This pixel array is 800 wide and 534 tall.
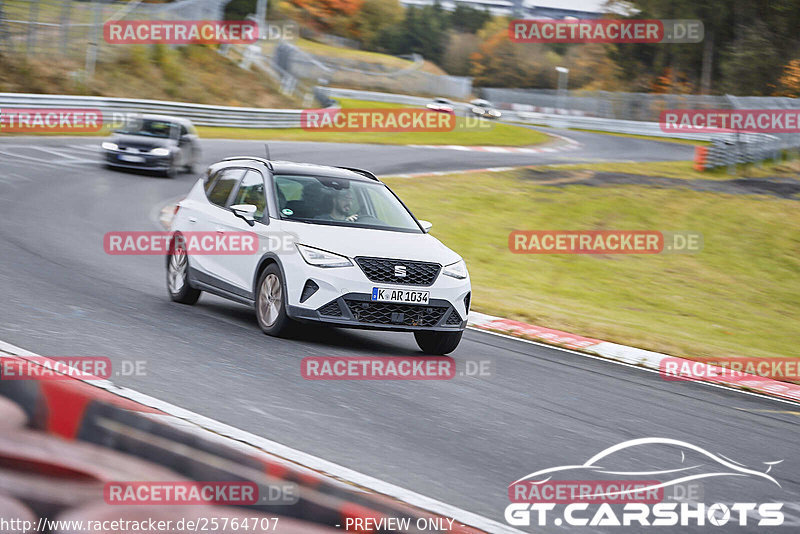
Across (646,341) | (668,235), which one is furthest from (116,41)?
(646,341)

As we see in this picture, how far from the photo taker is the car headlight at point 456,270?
9547 millimetres

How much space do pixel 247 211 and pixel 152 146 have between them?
1592 cm

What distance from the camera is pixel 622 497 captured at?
565 centimetres

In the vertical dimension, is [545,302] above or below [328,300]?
below

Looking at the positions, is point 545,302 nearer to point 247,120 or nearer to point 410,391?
point 410,391

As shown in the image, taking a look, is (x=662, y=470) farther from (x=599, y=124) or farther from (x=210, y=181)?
(x=599, y=124)

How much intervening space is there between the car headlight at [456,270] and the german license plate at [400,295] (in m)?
0.35

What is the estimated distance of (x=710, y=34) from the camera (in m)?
85.9

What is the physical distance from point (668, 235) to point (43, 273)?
14.6m

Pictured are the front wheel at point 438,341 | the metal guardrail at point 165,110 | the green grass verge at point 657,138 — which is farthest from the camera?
the green grass verge at point 657,138

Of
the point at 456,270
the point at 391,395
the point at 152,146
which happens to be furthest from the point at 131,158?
the point at 391,395

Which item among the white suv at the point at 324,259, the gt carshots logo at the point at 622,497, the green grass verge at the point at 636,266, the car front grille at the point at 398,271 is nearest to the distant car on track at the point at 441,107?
the green grass verge at the point at 636,266

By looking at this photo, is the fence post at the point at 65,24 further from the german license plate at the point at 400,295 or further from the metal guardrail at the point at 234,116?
the german license plate at the point at 400,295

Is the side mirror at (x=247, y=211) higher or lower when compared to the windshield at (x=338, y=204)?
lower
